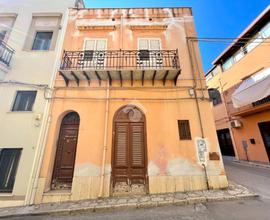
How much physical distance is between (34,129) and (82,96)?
97.7 inches

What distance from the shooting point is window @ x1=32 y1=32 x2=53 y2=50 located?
7.38m

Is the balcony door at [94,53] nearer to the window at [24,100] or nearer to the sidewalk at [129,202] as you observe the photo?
the window at [24,100]

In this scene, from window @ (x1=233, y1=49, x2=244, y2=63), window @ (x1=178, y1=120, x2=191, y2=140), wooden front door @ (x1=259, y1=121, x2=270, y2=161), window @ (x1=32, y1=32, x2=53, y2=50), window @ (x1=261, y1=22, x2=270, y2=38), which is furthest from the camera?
window @ (x1=233, y1=49, x2=244, y2=63)

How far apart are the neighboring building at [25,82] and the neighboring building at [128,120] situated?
20.7 inches

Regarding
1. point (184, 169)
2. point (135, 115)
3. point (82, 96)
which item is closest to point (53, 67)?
point (82, 96)

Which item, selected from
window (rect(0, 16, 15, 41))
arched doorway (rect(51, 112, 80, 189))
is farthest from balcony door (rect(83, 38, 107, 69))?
window (rect(0, 16, 15, 41))

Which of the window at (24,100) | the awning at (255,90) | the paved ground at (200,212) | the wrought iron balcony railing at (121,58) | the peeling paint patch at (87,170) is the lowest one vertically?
the paved ground at (200,212)

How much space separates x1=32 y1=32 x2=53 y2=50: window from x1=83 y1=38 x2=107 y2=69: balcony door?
2211 millimetres

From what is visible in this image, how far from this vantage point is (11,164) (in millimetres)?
5422

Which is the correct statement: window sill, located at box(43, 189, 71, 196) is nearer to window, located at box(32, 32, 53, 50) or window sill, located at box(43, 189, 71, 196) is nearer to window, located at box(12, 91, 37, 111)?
window, located at box(12, 91, 37, 111)

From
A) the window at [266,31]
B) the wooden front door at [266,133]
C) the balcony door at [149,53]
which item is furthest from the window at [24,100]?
the window at [266,31]

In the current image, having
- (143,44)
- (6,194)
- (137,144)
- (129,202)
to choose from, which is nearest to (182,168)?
(137,144)

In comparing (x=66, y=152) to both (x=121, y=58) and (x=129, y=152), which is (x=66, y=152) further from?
(x=121, y=58)

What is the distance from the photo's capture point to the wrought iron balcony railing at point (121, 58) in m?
6.69
